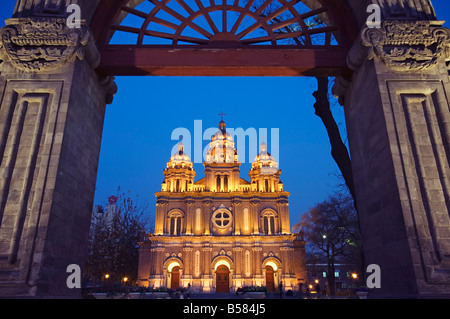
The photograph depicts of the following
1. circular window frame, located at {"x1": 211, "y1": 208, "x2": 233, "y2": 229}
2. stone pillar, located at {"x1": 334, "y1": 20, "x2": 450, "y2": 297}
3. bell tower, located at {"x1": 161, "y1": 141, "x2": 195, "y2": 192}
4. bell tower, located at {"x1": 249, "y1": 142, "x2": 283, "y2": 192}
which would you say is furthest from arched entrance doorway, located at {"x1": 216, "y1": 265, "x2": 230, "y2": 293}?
stone pillar, located at {"x1": 334, "y1": 20, "x2": 450, "y2": 297}

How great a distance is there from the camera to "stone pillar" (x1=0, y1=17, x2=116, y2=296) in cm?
613

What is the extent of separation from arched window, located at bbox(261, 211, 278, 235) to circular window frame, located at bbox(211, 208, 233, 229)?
17.9 ft

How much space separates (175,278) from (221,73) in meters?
49.0

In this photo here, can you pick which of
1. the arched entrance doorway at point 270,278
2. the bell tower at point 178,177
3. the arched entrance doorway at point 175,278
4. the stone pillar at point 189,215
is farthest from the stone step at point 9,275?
the bell tower at point 178,177

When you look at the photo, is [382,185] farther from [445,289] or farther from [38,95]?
[38,95]

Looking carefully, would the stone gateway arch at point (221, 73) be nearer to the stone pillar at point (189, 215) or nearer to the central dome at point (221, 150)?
the stone pillar at point (189, 215)

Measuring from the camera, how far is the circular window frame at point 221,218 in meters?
55.8

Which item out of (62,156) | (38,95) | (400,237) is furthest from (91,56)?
(400,237)

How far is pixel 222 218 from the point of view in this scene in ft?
185

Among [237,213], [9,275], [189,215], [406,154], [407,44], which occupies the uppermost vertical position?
[237,213]

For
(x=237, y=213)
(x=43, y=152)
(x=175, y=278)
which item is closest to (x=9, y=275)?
(x=43, y=152)

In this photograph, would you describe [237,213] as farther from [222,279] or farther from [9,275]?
[9,275]

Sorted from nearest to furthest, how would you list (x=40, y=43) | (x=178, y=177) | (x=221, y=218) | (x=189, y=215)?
(x=40, y=43) < (x=189, y=215) < (x=221, y=218) < (x=178, y=177)
